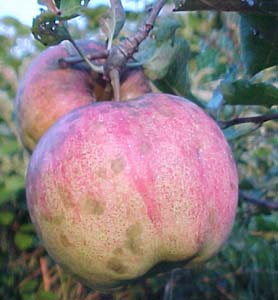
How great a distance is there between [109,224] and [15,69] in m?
1.52

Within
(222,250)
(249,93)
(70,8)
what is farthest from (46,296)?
(70,8)

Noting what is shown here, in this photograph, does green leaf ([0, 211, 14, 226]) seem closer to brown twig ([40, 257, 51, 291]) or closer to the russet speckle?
brown twig ([40, 257, 51, 291])

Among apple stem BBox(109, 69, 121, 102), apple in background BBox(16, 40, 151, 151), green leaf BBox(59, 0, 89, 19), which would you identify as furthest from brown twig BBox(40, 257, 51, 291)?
green leaf BBox(59, 0, 89, 19)

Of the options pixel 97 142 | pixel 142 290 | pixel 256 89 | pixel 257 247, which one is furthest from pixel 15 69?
pixel 97 142

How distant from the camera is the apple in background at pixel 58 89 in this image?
1051mm

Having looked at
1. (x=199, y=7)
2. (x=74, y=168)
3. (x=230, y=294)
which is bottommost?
(x=230, y=294)

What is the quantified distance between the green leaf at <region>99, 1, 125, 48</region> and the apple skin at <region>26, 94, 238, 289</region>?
160 mm

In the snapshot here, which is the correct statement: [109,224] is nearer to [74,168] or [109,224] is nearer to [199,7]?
[74,168]

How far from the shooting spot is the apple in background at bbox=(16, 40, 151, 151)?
41.4 inches

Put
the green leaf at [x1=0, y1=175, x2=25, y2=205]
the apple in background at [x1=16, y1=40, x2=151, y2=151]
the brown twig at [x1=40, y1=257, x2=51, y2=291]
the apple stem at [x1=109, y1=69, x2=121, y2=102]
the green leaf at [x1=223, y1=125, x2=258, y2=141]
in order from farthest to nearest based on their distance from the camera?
the brown twig at [x1=40, y1=257, x2=51, y2=291] → the green leaf at [x1=0, y1=175, x2=25, y2=205] → the green leaf at [x1=223, y1=125, x2=258, y2=141] → the apple in background at [x1=16, y1=40, x2=151, y2=151] → the apple stem at [x1=109, y1=69, x2=121, y2=102]

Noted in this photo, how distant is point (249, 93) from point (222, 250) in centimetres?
112

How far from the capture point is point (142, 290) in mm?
1967

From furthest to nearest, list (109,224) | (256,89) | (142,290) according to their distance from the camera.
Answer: (142,290), (256,89), (109,224)

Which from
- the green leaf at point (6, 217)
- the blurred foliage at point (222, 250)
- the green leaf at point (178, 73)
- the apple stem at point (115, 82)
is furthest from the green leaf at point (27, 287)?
the apple stem at point (115, 82)
